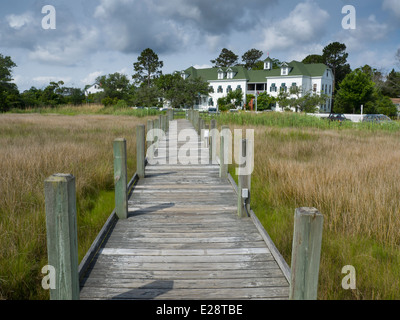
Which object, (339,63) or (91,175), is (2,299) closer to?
(91,175)

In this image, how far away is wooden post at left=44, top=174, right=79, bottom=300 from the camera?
206 cm

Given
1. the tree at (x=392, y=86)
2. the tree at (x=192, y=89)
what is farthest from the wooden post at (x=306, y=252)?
the tree at (x=392, y=86)

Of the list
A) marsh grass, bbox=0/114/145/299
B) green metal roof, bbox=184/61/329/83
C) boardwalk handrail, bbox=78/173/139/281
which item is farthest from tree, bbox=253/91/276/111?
boardwalk handrail, bbox=78/173/139/281

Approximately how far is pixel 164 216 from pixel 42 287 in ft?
6.77

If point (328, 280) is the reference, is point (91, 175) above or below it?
above

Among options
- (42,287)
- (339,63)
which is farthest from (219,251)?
(339,63)

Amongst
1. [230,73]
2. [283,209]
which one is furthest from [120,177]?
[230,73]

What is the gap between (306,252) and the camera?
2285 millimetres

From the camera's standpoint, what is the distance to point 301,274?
7.73ft

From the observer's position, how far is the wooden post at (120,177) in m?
4.50

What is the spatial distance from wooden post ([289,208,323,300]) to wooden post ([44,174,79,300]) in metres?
1.58

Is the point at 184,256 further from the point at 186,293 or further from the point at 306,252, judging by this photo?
the point at 306,252

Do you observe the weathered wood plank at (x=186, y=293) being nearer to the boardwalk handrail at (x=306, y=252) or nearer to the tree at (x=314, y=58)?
the boardwalk handrail at (x=306, y=252)

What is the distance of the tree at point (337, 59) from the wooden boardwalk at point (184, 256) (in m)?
73.0
